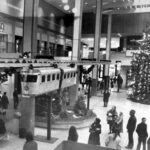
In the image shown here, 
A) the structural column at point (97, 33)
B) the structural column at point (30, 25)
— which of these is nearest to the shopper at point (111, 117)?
the structural column at point (30, 25)

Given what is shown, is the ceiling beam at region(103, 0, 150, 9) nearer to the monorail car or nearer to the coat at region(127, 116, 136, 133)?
the monorail car

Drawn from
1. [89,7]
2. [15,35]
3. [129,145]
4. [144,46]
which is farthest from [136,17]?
[129,145]

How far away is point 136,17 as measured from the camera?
1146 inches

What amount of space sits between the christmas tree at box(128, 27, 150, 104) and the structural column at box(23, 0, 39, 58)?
9879mm

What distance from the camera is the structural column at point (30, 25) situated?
14172mm

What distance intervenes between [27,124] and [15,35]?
306 inches

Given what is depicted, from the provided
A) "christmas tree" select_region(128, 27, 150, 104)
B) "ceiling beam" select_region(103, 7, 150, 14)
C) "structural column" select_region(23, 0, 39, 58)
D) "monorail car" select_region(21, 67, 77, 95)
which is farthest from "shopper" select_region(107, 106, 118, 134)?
"ceiling beam" select_region(103, 7, 150, 14)

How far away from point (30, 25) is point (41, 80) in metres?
8.01

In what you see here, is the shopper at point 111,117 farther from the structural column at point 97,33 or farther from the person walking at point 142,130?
the structural column at point 97,33

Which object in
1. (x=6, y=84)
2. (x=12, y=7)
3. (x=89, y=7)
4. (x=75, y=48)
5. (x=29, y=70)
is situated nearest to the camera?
(x=29, y=70)

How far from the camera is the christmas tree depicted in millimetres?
20016

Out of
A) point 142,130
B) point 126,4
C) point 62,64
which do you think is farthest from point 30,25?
point 126,4

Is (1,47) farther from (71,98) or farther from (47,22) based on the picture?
(47,22)

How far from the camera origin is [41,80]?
7.38 metres
